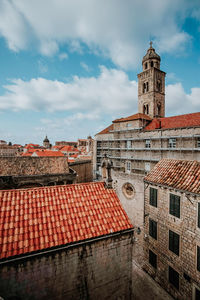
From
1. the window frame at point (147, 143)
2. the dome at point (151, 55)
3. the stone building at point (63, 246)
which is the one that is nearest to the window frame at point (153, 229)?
the stone building at point (63, 246)

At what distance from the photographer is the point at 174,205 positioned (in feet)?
38.5

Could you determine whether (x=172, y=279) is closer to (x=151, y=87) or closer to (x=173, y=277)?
(x=173, y=277)

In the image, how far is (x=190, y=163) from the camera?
12.8 m

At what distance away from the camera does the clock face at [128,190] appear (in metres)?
18.4

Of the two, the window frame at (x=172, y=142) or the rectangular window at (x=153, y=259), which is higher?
the window frame at (x=172, y=142)

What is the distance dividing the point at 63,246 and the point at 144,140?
26895mm

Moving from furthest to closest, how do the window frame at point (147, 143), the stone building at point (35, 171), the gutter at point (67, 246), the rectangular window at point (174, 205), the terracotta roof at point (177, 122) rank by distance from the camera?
the window frame at point (147, 143), the terracotta roof at point (177, 122), the stone building at point (35, 171), the rectangular window at point (174, 205), the gutter at point (67, 246)

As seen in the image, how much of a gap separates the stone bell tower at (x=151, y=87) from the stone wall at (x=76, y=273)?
36.7m

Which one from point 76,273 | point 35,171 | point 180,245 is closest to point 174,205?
point 180,245

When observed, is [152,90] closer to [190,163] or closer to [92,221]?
[190,163]

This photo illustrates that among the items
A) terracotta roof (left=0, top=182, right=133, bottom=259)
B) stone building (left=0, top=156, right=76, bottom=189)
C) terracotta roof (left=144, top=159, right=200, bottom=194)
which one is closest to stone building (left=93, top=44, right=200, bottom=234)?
terracotta roof (left=144, top=159, right=200, bottom=194)

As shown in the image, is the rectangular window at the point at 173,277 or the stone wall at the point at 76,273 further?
the rectangular window at the point at 173,277

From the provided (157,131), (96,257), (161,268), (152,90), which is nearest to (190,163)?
(161,268)

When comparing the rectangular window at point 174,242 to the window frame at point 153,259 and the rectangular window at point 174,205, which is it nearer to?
the rectangular window at point 174,205
